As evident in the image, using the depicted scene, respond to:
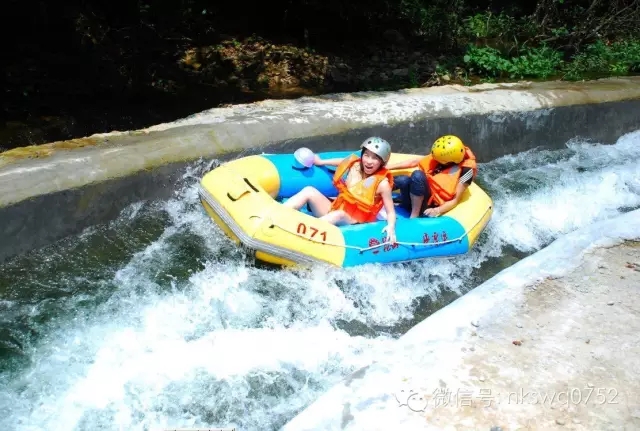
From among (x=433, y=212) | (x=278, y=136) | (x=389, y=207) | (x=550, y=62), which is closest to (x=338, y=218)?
(x=389, y=207)

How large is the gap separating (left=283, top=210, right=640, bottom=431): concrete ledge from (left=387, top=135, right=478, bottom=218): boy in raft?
1.15m

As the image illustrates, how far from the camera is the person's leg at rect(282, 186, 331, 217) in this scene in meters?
4.59

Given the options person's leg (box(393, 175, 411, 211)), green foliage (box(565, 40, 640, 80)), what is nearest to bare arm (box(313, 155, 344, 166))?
person's leg (box(393, 175, 411, 211))

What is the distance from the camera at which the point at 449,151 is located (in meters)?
4.88

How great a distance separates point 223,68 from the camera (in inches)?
320

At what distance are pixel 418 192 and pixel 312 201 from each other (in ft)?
2.68

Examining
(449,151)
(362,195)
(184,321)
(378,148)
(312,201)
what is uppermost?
(378,148)

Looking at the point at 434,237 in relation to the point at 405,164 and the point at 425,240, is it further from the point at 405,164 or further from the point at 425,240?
the point at 405,164

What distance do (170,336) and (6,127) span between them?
340 cm

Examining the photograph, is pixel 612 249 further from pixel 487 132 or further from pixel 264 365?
pixel 487 132

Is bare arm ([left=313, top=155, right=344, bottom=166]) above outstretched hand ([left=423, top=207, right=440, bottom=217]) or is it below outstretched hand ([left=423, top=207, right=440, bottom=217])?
above

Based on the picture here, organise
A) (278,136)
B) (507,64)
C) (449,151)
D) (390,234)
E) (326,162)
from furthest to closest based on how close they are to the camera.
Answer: (507,64) < (278,136) < (326,162) < (449,151) < (390,234)

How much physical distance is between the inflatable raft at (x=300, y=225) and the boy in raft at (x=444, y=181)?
10 centimetres

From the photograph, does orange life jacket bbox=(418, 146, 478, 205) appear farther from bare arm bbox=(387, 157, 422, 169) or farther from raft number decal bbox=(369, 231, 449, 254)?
raft number decal bbox=(369, 231, 449, 254)
